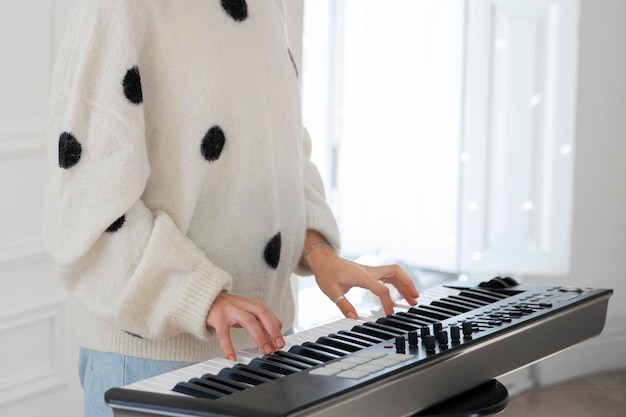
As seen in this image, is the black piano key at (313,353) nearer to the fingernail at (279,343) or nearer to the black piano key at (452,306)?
the fingernail at (279,343)

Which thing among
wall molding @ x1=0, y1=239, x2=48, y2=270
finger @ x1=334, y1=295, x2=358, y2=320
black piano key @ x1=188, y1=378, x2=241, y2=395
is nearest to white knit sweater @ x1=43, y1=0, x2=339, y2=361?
finger @ x1=334, y1=295, x2=358, y2=320

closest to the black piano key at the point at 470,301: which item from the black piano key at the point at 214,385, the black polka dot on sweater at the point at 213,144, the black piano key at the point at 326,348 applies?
the black piano key at the point at 326,348

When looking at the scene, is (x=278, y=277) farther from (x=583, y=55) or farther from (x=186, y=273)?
(x=583, y=55)

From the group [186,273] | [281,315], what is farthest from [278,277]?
[186,273]

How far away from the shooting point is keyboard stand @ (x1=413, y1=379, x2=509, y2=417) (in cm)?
115

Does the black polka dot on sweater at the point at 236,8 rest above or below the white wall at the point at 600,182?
above

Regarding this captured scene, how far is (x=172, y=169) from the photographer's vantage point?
1416mm

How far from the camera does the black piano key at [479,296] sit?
1481mm

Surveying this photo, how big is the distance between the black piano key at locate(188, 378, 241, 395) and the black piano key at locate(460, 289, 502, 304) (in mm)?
561

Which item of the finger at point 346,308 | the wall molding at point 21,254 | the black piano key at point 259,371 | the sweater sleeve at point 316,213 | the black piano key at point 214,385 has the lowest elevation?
the wall molding at point 21,254

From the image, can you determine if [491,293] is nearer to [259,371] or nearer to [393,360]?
[393,360]

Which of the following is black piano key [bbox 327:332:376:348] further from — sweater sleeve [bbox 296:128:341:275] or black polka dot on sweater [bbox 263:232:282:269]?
sweater sleeve [bbox 296:128:341:275]

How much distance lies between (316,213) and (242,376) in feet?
2.08

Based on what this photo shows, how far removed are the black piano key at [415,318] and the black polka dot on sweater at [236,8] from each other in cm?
52
